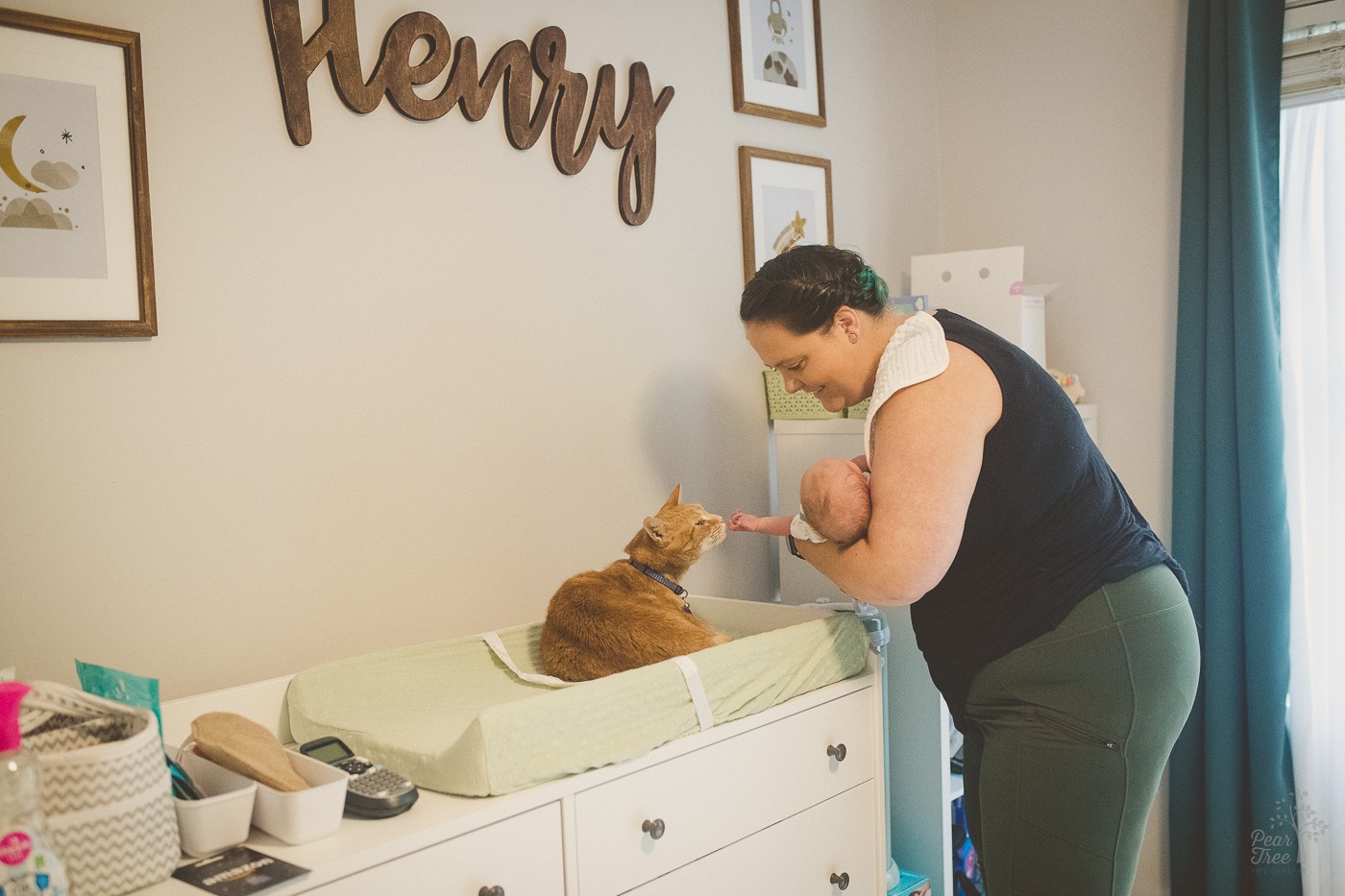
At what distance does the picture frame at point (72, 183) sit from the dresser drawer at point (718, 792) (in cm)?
95

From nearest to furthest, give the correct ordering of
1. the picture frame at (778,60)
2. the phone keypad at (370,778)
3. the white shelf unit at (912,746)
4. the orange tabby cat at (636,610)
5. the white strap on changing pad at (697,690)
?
the phone keypad at (370,778), the white strap on changing pad at (697,690), the orange tabby cat at (636,610), the white shelf unit at (912,746), the picture frame at (778,60)

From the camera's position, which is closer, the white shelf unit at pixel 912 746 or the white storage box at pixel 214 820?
the white storage box at pixel 214 820

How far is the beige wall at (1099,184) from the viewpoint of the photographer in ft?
8.63

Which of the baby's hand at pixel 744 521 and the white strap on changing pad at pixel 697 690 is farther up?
the baby's hand at pixel 744 521

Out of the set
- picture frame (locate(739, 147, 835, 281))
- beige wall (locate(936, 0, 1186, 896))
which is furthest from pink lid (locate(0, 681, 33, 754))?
beige wall (locate(936, 0, 1186, 896))

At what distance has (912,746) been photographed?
2.16 meters

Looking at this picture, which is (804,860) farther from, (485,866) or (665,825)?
(485,866)

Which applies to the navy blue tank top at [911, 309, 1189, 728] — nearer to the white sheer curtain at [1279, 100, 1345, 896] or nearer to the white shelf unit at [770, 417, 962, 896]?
the white shelf unit at [770, 417, 962, 896]

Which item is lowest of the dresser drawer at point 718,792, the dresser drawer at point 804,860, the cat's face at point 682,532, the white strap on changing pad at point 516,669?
the dresser drawer at point 804,860

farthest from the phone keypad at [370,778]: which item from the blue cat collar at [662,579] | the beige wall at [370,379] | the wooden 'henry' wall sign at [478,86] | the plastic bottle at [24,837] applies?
the wooden 'henry' wall sign at [478,86]

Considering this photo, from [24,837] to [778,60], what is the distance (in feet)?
7.18

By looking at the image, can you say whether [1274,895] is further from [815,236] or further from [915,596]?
[815,236]

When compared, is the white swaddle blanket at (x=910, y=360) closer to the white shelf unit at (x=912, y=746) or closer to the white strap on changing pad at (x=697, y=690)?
the white strap on changing pad at (x=697, y=690)

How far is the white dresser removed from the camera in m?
1.20
